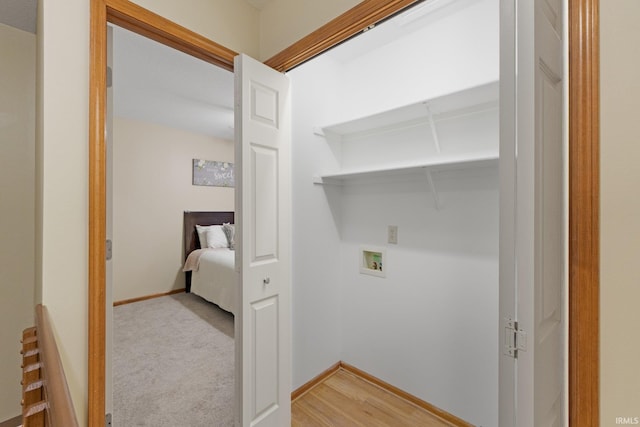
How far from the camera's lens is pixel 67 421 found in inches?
15.8

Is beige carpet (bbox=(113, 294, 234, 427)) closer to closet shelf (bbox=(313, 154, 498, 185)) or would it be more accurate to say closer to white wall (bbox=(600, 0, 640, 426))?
closet shelf (bbox=(313, 154, 498, 185))

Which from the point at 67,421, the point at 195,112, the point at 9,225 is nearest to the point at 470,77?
the point at 67,421

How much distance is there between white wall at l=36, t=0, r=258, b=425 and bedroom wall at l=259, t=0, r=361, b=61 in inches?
35.1

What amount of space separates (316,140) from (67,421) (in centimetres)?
205

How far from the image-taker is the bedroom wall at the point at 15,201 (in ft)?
5.46

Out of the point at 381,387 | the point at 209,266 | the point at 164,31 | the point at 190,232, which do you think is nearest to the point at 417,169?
the point at 164,31

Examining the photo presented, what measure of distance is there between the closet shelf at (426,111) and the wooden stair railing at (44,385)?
1867 millimetres

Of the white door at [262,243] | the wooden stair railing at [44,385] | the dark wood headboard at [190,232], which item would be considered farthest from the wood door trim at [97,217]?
the dark wood headboard at [190,232]

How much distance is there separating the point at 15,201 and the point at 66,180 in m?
1.19

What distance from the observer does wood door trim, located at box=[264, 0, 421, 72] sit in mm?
1159

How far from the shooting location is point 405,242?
2.04 meters

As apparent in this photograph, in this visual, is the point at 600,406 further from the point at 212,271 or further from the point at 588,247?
the point at 212,271

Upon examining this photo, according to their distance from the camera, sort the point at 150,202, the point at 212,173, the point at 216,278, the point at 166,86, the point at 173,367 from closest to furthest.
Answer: the point at 173,367
the point at 166,86
the point at 216,278
the point at 150,202
the point at 212,173

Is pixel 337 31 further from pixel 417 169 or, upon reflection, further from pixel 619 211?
pixel 619 211
